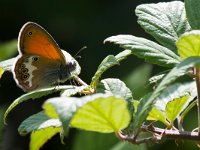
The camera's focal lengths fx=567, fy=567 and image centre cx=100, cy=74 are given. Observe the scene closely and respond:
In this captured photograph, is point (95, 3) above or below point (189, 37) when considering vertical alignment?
below

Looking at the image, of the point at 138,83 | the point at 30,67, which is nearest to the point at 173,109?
the point at 30,67

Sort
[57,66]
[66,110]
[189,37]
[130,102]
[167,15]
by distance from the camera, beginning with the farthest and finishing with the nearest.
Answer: [57,66], [167,15], [130,102], [189,37], [66,110]

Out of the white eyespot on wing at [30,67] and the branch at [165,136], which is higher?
the branch at [165,136]

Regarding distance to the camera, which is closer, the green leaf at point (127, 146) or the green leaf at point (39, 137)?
the green leaf at point (39, 137)

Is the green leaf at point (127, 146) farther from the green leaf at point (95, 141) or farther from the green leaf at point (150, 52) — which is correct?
the green leaf at point (150, 52)

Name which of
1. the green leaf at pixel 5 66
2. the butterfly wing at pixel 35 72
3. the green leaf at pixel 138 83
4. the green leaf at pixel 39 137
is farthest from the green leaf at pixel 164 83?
the green leaf at pixel 138 83

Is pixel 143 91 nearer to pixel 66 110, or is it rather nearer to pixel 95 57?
pixel 66 110

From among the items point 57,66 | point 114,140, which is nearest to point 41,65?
point 57,66

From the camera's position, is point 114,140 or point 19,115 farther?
point 19,115
